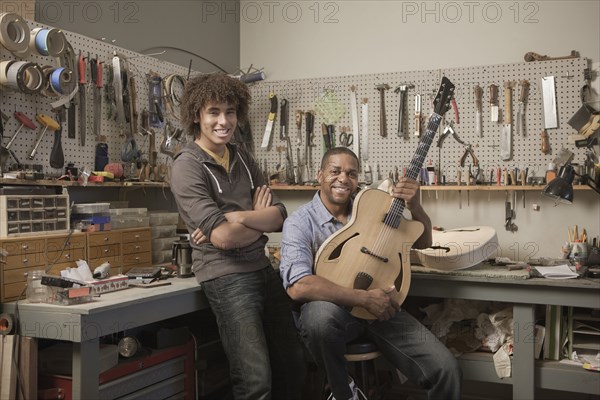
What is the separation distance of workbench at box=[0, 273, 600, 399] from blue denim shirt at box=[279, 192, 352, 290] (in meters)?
0.42

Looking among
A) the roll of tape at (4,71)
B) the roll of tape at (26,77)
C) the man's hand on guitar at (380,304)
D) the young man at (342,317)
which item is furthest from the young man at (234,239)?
the roll of tape at (4,71)

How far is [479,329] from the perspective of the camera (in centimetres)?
300

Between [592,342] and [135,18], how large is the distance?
9.69ft

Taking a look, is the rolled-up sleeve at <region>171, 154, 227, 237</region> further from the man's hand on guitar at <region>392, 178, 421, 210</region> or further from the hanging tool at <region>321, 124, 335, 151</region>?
the hanging tool at <region>321, 124, 335, 151</region>

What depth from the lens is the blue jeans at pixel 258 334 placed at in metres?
2.36

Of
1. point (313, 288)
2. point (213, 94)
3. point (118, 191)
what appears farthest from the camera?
point (118, 191)

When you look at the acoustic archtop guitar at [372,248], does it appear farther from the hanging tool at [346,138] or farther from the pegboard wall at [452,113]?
the hanging tool at [346,138]

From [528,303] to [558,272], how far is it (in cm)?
20

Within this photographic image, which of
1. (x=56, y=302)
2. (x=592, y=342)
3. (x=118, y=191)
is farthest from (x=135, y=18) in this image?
(x=592, y=342)

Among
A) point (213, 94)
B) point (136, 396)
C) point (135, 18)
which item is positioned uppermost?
point (135, 18)

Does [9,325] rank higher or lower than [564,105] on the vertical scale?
lower

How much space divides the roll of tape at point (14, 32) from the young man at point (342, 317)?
134 centimetres

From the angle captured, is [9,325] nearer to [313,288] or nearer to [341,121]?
[313,288]

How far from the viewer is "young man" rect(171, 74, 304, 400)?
2396 millimetres
